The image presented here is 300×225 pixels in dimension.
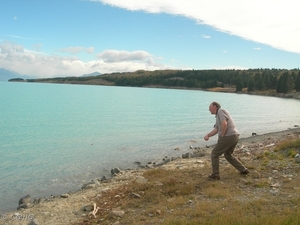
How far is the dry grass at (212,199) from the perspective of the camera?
7094 mm

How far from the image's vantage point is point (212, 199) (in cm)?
888

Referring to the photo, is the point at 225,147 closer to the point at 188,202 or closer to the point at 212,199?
the point at 212,199

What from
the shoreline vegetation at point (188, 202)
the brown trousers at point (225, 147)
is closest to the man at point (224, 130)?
the brown trousers at point (225, 147)

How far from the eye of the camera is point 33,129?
114 feet

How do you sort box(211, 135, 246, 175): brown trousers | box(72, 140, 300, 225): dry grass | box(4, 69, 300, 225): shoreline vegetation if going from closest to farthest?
box(72, 140, 300, 225): dry grass → box(4, 69, 300, 225): shoreline vegetation → box(211, 135, 246, 175): brown trousers

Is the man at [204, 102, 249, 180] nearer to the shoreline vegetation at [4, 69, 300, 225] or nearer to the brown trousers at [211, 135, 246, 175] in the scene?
the brown trousers at [211, 135, 246, 175]

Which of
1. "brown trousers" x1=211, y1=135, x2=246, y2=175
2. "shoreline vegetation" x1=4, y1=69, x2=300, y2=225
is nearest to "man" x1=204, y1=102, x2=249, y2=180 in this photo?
"brown trousers" x1=211, y1=135, x2=246, y2=175

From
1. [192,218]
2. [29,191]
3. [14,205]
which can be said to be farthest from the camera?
[29,191]

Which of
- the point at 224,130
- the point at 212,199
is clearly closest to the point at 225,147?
the point at 224,130

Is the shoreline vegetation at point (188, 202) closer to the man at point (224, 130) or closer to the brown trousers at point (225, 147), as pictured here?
the brown trousers at point (225, 147)

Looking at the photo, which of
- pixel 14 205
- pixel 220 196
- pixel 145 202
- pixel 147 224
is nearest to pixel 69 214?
pixel 145 202

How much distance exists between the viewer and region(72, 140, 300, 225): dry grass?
7.09 metres

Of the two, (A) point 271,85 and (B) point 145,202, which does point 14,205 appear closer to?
(B) point 145,202

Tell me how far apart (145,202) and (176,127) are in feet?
95.9
